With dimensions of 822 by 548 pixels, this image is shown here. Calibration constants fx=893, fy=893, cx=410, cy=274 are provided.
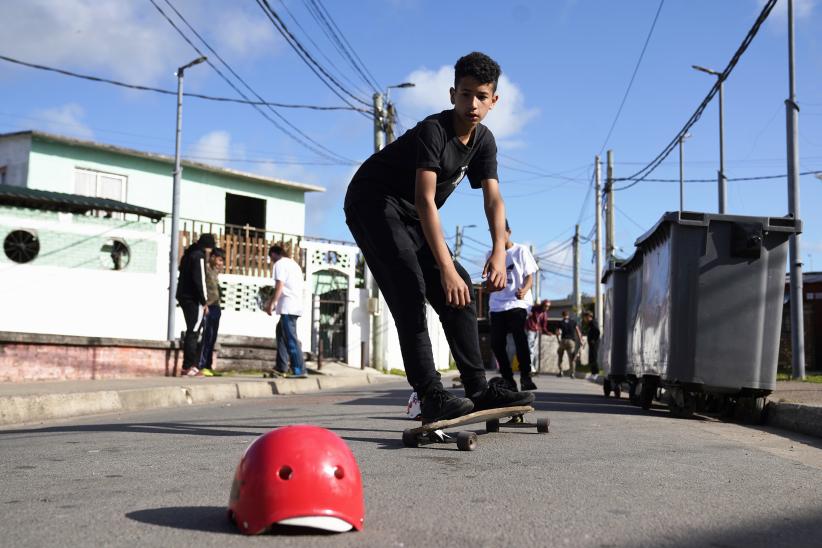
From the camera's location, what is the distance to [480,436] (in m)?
5.35

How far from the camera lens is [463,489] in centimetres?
341

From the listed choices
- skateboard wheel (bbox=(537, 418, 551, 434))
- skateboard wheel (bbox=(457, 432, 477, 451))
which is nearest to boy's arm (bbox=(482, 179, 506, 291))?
skateboard wheel (bbox=(457, 432, 477, 451))

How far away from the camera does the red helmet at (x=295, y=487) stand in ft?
8.46

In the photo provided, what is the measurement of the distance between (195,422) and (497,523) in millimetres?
4293

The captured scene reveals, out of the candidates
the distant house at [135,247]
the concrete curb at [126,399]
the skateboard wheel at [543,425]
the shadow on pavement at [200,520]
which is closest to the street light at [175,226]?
the distant house at [135,247]

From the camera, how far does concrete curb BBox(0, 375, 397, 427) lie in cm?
739

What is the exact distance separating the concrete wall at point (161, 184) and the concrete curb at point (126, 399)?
51.2ft

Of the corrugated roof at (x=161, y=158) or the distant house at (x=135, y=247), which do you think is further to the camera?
the corrugated roof at (x=161, y=158)

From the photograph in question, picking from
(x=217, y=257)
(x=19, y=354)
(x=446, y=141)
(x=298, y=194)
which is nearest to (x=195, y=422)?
(x=446, y=141)

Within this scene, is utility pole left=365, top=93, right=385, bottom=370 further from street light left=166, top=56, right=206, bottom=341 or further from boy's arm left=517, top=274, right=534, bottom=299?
boy's arm left=517, top=274, right=534, bottom=299

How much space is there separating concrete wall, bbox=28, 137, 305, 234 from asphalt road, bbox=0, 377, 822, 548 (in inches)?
810

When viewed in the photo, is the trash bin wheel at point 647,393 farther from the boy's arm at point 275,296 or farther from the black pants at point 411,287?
the boy's arm at point 275,296

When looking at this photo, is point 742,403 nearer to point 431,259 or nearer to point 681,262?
point 681,262

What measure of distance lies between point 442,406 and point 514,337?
4234mm
